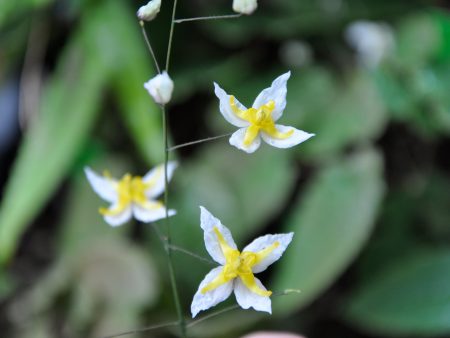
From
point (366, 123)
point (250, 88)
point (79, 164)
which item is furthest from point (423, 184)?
point (79, 164)

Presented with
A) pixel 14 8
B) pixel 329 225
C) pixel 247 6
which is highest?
pixel 247 6

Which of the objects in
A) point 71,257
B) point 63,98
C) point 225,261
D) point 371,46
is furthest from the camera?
point 371,46

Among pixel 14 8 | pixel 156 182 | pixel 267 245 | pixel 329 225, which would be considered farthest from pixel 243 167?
pixel 267 245

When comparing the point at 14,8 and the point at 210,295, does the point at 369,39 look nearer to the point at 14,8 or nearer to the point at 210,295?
the point at 14,8

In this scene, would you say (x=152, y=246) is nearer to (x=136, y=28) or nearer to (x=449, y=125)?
(x=136, y=28)

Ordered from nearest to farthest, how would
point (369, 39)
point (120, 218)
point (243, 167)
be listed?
1. point (120, 218)
2. point (243, 167)
3. point (369, 39)

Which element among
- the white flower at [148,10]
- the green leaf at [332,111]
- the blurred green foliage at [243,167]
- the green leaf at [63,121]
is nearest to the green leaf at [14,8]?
the blurred green foliage at [243,167]
